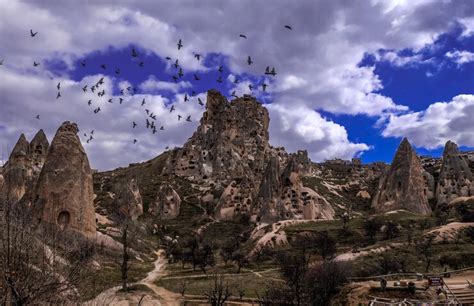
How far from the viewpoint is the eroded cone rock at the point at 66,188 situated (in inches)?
1971

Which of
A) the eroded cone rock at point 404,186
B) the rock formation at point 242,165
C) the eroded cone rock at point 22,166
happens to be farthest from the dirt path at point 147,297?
the eroded cone rock at point 404,186

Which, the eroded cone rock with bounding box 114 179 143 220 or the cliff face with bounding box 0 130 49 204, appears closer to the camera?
the cliff face with bounding box 0 130 49 204

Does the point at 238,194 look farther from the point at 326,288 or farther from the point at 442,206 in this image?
the point at 326,288

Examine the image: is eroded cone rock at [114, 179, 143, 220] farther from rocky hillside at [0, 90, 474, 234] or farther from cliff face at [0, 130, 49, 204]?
cliff face at [0, 130, 49, 204]

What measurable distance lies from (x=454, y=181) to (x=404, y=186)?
56.0 feet

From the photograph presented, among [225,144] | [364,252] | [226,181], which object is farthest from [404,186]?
[225,144]

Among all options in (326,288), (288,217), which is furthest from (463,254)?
(288,217)

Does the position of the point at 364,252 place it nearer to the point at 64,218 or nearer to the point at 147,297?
the point at 147,297

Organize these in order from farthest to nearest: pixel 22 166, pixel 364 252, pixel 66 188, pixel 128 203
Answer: pixel 128 203
pixel 22 166
pixel 66 188
pixel 364 252

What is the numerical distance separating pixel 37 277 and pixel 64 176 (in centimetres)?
4239

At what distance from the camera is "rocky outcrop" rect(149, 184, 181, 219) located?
9606 cm

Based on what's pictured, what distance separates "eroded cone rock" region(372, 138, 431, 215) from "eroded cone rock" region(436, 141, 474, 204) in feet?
27.3

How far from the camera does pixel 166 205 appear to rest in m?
97.1

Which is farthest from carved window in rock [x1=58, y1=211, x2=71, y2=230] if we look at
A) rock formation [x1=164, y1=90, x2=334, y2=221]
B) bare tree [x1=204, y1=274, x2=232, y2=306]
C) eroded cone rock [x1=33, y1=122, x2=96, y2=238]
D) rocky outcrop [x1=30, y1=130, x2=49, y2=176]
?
rocky outcrop [x1=30, y1=130, x2=49, y2=176]
